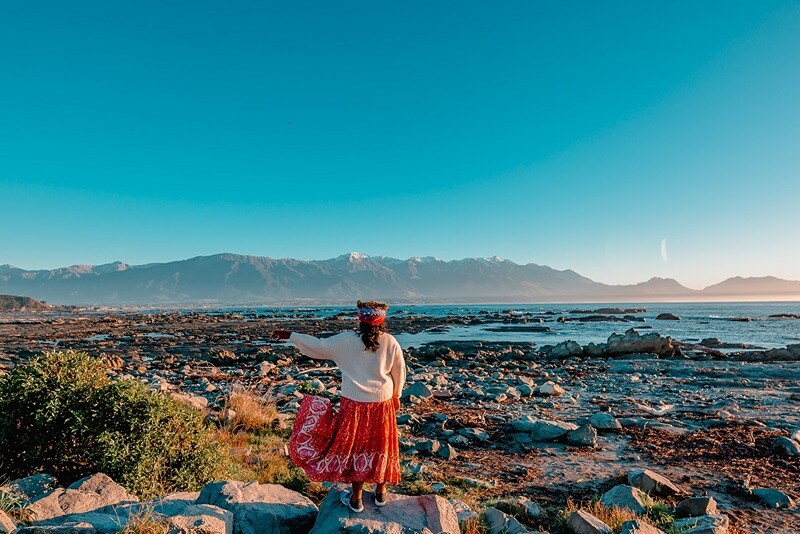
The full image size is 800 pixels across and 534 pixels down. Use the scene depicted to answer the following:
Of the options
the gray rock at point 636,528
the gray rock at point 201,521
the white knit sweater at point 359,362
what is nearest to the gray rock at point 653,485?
the gray rock at point 636,528

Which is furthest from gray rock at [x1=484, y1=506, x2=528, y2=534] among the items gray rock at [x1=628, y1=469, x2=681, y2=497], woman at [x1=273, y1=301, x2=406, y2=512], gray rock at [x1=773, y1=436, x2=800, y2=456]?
gray rock at [x1=773, y1=436, x2=800, y2=456]

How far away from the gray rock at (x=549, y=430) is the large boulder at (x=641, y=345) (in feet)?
63.7

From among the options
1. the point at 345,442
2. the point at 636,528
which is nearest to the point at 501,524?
the point at 636,528

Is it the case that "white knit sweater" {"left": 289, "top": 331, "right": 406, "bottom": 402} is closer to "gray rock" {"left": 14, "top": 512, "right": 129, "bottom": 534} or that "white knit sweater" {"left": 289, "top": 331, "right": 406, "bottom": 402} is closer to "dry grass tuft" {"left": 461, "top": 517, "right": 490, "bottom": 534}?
"dry grass tuft" {"left": 461, "top": 517, "right": 490, "bottom": 534}

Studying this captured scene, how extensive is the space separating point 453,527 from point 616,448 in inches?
241

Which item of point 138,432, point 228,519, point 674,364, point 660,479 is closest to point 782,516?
point 660,479

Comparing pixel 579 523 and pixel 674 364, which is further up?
pixel 579 523

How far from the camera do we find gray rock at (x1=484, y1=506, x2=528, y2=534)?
4.86 m

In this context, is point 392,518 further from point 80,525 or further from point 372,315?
A: point 80,525

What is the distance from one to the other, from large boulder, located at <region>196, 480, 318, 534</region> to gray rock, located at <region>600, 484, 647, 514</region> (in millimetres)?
3816

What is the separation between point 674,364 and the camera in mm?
22984

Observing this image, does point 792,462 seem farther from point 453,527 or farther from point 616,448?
point 453,527

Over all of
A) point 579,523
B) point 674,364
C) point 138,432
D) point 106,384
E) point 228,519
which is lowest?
point 674,364

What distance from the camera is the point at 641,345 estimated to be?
26.7 m
